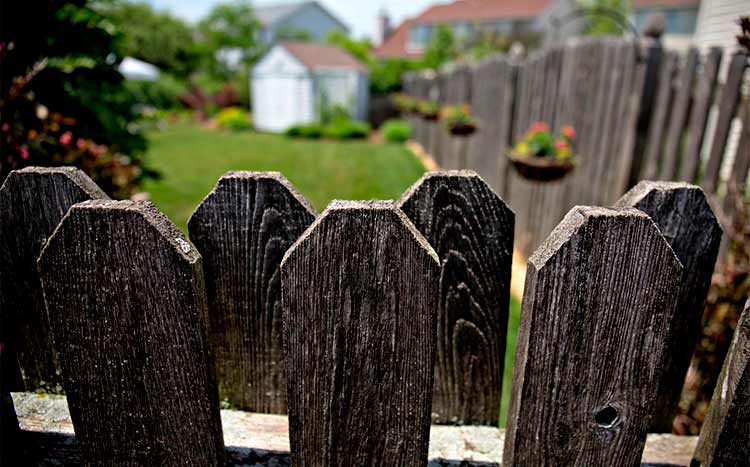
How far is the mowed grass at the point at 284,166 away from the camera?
338 inches

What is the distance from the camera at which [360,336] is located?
0.87 m

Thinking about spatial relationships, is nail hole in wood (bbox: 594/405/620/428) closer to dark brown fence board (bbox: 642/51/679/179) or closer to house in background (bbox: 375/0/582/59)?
dark brown fence board (bbox: 642/51/679/179)

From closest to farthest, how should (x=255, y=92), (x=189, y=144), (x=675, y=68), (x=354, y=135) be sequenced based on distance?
(x=675, y=68)
(x=189, y=144)
(x=354, y=135)
(x=255, y=92)

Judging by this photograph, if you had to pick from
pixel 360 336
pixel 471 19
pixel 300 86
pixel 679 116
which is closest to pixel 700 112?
pixel 679 116

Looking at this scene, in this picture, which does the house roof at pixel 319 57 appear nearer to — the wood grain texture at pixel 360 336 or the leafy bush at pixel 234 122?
the leafy bush at pixel 234 122

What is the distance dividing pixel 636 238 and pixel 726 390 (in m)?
0.36

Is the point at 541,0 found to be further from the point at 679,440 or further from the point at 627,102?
the point at 679,440

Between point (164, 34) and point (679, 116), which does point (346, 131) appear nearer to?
point (679, 116)

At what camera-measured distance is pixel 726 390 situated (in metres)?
0.90

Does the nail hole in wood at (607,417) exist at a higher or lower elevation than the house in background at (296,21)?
lower

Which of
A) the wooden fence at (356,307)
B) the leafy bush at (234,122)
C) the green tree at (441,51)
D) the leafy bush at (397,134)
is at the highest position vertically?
the green tree at (441,51)

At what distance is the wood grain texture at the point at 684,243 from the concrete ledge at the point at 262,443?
17 centimetres

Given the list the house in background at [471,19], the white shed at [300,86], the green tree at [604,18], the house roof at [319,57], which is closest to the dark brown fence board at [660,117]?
the white shed at [300,86]

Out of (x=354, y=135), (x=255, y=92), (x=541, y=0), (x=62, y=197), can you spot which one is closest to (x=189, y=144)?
(x=354, y=135)
